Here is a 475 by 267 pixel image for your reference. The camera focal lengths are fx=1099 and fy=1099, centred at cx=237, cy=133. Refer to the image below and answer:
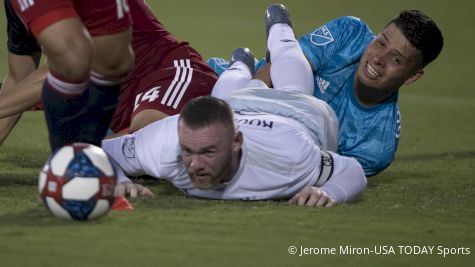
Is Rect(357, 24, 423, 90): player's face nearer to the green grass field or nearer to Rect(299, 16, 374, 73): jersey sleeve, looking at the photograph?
Rect(299, 16, 374, 73): jersey sleeve

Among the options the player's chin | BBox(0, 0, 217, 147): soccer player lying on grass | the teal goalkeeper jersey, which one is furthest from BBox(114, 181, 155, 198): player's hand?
the teal goalkeeper jersey

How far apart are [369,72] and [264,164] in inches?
53.2

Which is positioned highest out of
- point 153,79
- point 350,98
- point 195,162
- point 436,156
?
point 195,162

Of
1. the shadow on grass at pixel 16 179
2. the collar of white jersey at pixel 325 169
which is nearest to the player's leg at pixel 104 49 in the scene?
the shadow on grass at pixel 16 179

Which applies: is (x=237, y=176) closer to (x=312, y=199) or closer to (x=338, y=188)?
(x=312, y=199)

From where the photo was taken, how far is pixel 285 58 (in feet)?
20.7

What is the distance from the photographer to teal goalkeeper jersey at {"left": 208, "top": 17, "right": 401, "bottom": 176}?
6348 mm

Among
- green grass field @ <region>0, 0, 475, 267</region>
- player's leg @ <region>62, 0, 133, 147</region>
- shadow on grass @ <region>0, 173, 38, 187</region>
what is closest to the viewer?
green grass field @ <region>0, 0, 475, 267</region>

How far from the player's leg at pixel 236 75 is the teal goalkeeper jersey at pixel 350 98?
13.7 inches

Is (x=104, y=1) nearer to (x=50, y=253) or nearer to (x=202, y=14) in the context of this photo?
(x=50, y=253)

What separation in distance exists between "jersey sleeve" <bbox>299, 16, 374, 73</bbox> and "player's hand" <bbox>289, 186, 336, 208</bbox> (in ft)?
5.27

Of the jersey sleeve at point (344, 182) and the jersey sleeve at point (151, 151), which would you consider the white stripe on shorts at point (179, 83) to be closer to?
the jersey sleeve at point (151, 151)

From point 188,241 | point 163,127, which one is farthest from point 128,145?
point 188,241

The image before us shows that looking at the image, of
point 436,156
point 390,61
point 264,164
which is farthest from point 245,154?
point 436,156
